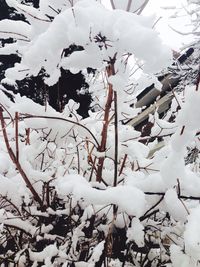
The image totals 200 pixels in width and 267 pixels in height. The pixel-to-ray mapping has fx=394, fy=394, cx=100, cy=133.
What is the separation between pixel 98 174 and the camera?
1.41m

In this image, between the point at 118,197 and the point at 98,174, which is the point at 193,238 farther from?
the point at 98,174

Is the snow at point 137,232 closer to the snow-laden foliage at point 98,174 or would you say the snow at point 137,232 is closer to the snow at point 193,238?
the snow-laden foliage at point 98,174

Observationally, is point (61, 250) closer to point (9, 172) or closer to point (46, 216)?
point (46, 216)

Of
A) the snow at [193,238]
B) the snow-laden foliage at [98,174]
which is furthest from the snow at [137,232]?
the snow at [193,238]

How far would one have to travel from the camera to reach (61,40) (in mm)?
960

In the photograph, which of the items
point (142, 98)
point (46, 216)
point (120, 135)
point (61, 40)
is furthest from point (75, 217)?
point (142, 98)

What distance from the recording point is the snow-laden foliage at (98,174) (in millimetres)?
943

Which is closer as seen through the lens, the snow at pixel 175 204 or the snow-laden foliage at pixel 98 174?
the snow-laden foliage at pixel 98 174

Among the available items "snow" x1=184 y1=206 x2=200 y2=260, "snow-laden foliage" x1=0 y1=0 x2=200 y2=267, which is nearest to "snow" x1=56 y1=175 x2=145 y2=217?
"snow-laden foliage" x1=0 y1=0 x2=200 y2=267

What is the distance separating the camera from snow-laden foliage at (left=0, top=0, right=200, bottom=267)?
0.94 m

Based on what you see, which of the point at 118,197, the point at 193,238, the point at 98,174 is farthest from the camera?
the point at 98,174

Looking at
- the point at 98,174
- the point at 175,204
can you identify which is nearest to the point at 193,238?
the point at 175,204

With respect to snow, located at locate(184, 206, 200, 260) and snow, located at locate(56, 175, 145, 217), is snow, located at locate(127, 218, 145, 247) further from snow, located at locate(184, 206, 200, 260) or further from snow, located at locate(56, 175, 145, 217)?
snow, located at locate(184, 206, 200, 260)

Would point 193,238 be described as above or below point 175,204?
below
